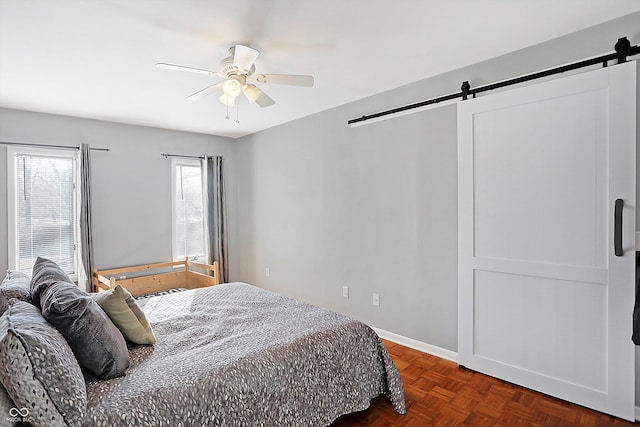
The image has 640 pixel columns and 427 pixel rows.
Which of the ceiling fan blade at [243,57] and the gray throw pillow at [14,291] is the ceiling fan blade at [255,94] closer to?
the ceiling fan blade at [243,57]

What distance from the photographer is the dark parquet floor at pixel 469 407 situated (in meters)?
2.12

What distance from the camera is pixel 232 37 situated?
224 cm

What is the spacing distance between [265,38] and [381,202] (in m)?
1.83

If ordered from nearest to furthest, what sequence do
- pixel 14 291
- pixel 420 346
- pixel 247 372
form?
pixel 247 372 < pixel 14 291 < pixel 420 346

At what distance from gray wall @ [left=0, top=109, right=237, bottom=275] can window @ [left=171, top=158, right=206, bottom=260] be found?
10 centimetres

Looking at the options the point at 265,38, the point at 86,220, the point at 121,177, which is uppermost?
the point at 265,38

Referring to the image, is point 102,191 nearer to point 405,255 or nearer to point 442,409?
point 405,255

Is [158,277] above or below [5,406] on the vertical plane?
below

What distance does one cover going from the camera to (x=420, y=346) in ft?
10.4

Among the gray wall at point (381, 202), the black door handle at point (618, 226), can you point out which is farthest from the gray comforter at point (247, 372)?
the black door handle at point (618, 226)

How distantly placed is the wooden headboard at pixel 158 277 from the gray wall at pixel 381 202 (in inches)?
33.7

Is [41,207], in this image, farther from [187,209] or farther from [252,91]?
[252,91]

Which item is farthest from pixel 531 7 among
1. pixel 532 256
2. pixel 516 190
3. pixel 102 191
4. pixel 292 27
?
pixel 102 191

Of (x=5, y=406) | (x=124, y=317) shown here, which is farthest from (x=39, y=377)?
(x=124, y=317)
